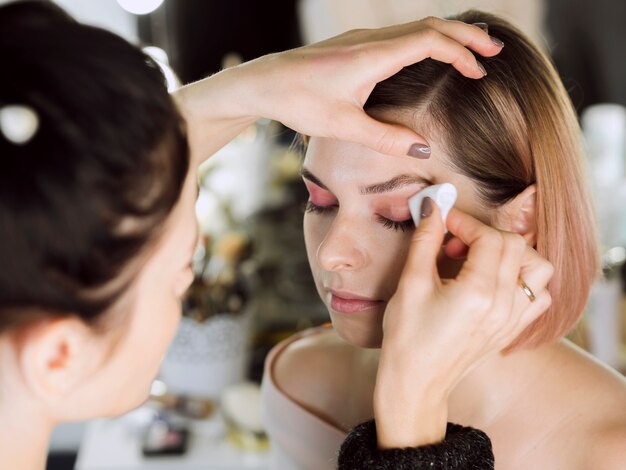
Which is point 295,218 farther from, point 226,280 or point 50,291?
point 50,291

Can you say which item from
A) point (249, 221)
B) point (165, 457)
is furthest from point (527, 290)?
point (249, 221)

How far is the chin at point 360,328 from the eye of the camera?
87 centimetres

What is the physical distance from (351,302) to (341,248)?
0.27 feet

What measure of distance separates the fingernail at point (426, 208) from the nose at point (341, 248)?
104 mm

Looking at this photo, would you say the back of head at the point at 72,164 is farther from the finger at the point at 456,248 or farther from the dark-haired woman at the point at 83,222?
the finger at the point at 456,248

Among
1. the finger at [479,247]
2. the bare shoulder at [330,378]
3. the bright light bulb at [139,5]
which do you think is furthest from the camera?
the bright light bulb at [139,5]

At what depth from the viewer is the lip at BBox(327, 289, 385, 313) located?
2.81ft

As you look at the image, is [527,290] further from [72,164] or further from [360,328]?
[72,164]

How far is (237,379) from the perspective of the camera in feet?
4.87

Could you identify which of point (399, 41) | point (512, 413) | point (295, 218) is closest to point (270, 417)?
point (512, 413)

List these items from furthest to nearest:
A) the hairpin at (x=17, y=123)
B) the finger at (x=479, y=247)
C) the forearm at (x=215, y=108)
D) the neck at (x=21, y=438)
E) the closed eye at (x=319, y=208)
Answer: the closed eye at (x=319, y=208), the forearm at (x=215, y=108), the finger at (x=479, y=247), the neck at (x=21, y=438), the hairpin at (x=17, y=123)

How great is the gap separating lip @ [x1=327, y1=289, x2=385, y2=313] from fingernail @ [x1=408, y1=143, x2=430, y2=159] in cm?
19

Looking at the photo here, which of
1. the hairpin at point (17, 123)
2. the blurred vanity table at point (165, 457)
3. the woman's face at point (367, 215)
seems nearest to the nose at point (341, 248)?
the woman's face at point (367, 215)

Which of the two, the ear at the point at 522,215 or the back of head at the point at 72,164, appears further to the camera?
the ear at the point at 522,215
